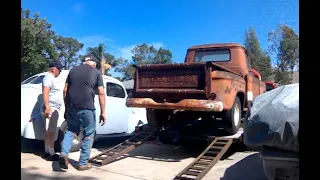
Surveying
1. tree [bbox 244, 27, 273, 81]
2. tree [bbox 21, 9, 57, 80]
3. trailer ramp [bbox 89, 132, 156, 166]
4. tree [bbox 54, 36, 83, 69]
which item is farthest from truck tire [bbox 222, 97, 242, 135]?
tree [bbox 54, 36, 83, 69]

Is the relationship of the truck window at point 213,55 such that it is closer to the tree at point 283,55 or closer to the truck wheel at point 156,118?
the truck wheel at point 156,118

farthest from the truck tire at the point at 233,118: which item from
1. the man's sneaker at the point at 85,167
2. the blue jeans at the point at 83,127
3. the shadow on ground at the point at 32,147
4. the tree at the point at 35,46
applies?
the tree at the point at 35,46

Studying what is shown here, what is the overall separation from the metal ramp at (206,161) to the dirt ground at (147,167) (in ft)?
0.50

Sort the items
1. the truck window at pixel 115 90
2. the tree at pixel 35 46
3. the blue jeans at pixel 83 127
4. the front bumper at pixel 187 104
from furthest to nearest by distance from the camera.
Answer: the tree at pixel 35 46 < the truck window at pixel 115 90 < the front bumper at pixel 187 104 < the blue jeans at pixel 83 127

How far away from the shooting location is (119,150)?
570 cm

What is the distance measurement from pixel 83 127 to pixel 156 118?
2.14 meters

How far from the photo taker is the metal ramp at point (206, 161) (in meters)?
4.32

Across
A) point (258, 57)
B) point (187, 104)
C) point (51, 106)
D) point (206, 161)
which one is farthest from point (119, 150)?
point (258, 57)

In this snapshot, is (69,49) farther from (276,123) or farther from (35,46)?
(276,123)

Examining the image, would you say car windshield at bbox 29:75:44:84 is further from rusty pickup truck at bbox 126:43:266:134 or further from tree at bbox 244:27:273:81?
tree at bbox 244:27:273:81

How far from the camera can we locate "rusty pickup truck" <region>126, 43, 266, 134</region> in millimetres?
5250

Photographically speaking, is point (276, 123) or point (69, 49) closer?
point (276, 123)

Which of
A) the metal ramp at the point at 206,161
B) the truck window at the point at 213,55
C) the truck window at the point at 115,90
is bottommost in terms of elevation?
the metal ramp at the point at 206,161

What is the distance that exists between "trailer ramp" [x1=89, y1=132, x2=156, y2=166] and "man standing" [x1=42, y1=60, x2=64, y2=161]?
2.55ft
